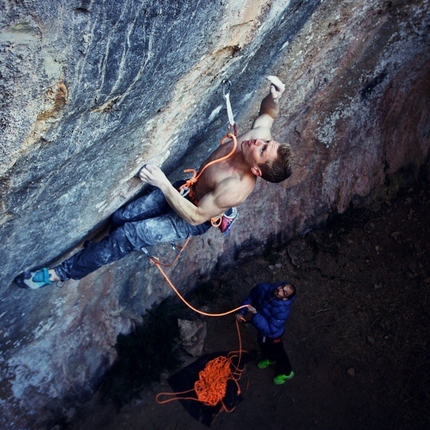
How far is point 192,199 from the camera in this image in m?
3.71

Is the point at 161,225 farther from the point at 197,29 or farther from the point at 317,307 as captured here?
the point at 317,307

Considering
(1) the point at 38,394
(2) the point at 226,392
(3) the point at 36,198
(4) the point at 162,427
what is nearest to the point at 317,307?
(2) the point at 226,392

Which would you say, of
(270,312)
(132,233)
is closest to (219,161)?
(132,233)

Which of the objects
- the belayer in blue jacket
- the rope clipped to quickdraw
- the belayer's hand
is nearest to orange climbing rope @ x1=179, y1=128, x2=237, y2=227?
the belayer's hand

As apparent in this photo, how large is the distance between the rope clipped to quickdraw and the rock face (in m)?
1.04

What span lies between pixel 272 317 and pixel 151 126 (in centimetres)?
272

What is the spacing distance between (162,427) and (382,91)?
5000 mm

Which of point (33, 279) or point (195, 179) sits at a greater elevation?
point (33, 279)

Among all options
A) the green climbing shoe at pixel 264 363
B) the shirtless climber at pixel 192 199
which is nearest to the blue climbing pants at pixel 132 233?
the shirtless climber at pixel 192 199

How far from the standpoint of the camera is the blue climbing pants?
3643 millimetres

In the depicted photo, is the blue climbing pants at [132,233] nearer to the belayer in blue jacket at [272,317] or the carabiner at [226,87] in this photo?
the carabiner at [226,87]

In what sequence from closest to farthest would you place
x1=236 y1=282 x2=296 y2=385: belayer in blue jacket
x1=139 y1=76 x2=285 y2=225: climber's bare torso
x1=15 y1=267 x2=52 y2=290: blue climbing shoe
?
x1=139 y1=76 x2=285 y2=225: climber's bare torso, x1=15 y1=267 x2=52 y2=290: blue climbing shoe, x1=236 y1=282 x2=296 y2=385: belayer in blue jacket

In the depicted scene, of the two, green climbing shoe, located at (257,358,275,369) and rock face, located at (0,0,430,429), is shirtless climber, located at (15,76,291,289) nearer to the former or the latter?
rock face, located at (0,0,430,429)

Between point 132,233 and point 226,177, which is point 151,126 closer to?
point 226,177
